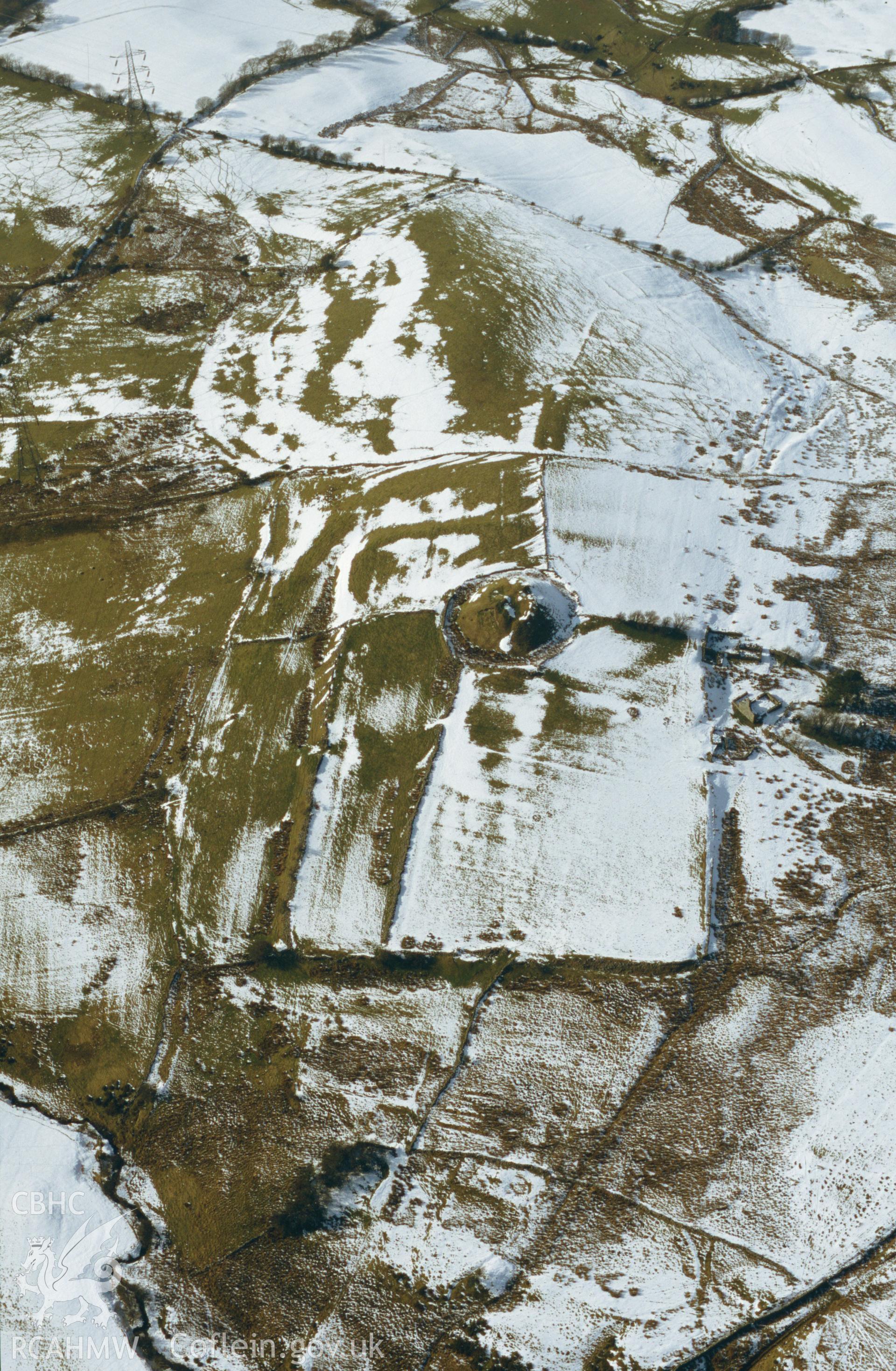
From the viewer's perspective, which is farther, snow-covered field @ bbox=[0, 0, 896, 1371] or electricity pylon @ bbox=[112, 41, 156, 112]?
electricity pylon @ bbox=[112, 41, 156, 112]

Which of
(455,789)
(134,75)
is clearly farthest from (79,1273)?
(134,75)

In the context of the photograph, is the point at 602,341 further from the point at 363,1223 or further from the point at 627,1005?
the point at 363,1223

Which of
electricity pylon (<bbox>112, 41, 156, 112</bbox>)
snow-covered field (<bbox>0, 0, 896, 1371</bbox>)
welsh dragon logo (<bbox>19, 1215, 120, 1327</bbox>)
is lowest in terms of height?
welsh dragon logo (<bbox>19, 1215, 120, 1327</bbox>)

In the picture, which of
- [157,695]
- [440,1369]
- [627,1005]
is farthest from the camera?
[157,695]

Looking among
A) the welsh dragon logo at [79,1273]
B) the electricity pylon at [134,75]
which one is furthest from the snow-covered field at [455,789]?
the electricity pylon at [134,75]

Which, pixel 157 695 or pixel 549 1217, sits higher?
pixel 157 695

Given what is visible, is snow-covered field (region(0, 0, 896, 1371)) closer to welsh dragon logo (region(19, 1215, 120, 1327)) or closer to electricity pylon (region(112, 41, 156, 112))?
welsh dragon logo (region(19, 1215, 120, 1327))

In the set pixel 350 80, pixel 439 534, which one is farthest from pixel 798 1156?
pixel 350 80

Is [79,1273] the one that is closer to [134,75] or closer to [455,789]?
[455,789]

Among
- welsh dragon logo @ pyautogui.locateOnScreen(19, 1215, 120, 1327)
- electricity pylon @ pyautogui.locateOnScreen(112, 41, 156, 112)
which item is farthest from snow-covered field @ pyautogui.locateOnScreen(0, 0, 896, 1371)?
electricity pylon @ pyautogui.locateOnScreen(112, 41, 156, 112)
